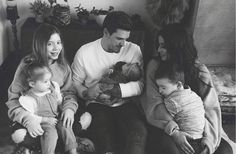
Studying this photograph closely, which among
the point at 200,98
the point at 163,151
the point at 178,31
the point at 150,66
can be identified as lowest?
the point at 163,151

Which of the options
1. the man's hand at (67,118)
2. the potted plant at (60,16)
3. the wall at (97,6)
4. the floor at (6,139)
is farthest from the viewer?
the wall at (97,6)

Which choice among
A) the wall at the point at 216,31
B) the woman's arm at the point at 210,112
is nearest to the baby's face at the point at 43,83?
the woman's arm at the point at 210,112

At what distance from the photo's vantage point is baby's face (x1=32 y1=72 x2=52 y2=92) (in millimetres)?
1682

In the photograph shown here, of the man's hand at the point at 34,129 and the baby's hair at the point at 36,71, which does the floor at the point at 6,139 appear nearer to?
the man's hand at the point at 34,129

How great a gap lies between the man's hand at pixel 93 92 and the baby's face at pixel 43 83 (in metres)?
0.32

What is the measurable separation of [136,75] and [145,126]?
1.08 ft

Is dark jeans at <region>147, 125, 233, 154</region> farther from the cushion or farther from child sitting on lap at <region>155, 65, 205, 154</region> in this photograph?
the cushion

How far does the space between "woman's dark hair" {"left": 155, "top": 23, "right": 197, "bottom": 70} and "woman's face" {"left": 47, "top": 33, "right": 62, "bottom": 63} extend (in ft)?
2.12

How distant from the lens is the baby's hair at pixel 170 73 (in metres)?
1.80

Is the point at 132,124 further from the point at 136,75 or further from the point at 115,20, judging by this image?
the point at 115,20

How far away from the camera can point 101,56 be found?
6.73 ft

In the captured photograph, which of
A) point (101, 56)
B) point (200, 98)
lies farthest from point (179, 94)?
point (101, 56)

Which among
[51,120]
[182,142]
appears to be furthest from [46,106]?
[182,142]

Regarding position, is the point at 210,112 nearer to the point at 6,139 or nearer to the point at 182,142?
the point at 182,142
